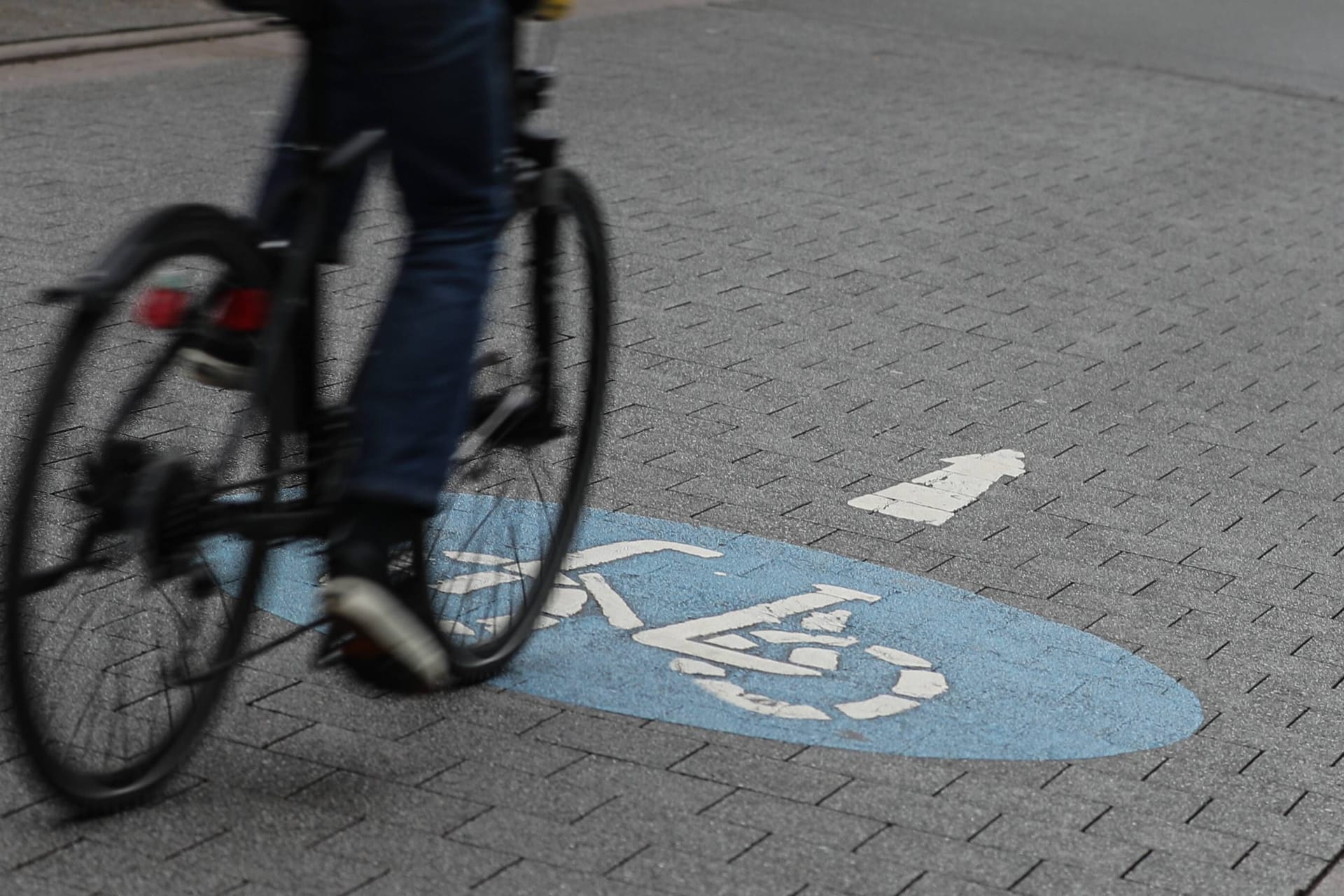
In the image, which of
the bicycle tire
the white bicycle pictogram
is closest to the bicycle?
the bicycle tire

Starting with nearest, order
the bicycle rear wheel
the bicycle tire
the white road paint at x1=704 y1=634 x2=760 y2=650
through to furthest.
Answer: the bicycle tire
the bicycle rear wheel
the white road paint at x1=704 y1=634 x2=760 y2=650

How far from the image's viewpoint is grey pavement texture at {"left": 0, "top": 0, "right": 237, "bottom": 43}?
34.2ft

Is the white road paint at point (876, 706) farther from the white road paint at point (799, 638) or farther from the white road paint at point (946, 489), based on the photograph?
the white road paint at point (946, 489)

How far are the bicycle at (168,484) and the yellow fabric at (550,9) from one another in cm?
7

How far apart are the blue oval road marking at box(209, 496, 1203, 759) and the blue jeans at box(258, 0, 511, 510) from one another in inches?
11.7

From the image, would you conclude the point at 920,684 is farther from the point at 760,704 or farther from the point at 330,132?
the point at 330,132

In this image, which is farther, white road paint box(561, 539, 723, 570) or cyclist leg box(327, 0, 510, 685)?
white road paint box(561, 539, 723, 570)

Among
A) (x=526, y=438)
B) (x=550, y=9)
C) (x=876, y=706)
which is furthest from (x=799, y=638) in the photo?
(x=550, y=9)

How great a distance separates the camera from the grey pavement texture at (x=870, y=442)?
10.8 ft

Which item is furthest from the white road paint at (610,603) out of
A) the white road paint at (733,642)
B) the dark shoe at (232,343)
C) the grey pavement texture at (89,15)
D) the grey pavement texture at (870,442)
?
the grey pavement texture at (89,15)

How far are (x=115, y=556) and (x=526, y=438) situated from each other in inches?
40.2

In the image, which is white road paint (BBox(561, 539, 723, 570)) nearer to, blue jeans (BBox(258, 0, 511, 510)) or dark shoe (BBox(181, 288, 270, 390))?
blue jeans (BBox(258, 0, 511, 510))

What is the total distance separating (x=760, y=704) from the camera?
3.87 meters

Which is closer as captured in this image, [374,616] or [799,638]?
[374,616]
